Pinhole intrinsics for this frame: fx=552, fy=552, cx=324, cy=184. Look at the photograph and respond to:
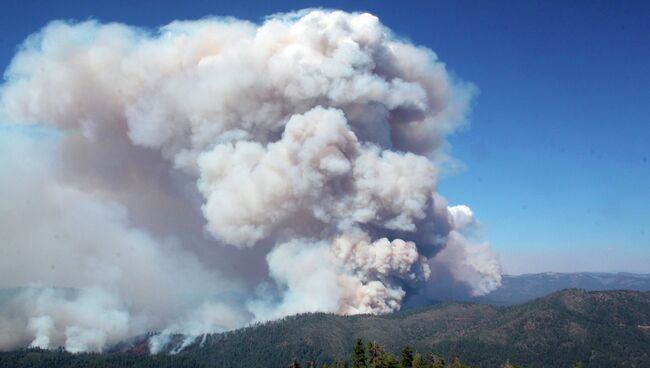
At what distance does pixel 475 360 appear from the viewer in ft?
522

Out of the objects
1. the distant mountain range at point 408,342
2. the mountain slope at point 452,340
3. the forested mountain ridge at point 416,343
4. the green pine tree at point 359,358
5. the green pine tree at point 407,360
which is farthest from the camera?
the distant mountain range at point 408,342

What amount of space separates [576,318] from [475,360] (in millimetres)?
56467

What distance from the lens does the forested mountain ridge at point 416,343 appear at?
6427 inches

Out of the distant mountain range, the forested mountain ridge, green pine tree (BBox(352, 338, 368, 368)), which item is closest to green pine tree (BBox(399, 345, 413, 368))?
green pine tree (BBox(352, 338, 368, 368))

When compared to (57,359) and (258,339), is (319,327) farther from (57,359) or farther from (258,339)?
(57,359)

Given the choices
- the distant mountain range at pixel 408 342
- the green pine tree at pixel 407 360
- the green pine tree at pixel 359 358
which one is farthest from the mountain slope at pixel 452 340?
the green pine tree at pixel 407 360

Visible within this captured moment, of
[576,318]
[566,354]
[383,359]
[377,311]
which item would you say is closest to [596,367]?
[566,354]

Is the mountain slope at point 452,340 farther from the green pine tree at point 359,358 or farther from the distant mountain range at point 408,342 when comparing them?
the green pine tree at point 359,358

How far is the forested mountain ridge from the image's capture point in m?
163

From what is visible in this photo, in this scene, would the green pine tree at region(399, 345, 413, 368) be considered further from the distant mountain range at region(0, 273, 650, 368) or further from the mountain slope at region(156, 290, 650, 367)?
the distant mountain range at region(0, 273, 650, 368)

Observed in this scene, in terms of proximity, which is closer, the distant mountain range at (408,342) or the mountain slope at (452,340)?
the mountain slope at (452,340)

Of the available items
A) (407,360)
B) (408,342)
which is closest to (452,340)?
(408,342)

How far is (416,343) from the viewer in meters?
172

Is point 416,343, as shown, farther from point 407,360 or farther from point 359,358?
point 359,358
